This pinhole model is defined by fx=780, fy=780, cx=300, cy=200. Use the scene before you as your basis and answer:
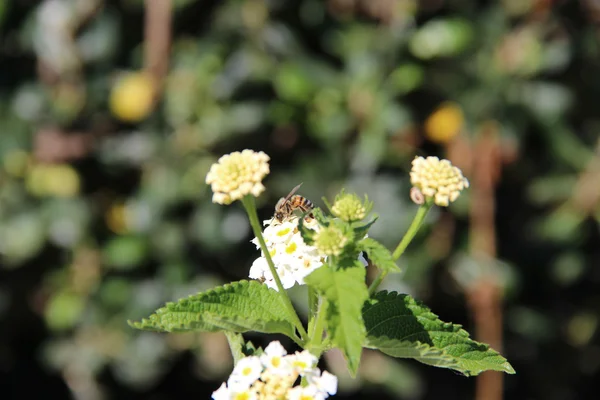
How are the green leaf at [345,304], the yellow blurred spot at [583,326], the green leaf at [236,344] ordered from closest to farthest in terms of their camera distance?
the green leaf at [345,304] < the green leaf at [236,344] < the yellow blurred spot at [583,326]

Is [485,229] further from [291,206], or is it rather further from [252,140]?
[291,206]

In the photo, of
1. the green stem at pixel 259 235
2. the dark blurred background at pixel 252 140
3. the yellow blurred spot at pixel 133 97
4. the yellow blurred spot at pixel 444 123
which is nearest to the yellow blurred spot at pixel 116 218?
the dark blurred background at pixel 252 140

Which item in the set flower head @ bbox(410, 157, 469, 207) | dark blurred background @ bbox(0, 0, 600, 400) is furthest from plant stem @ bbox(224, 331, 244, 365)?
dark blurred background @ bbox(0, 0, 600, 400)

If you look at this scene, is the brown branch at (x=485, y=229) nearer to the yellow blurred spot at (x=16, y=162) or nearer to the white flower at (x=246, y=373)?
the yellow blurred spot at (x=16, y=162)

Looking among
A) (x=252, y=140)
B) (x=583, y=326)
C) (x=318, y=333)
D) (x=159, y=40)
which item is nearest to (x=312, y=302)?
(x=318, y=333)

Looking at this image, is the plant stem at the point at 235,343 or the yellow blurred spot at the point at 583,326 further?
the yellow blurred spot at the point at 583,326

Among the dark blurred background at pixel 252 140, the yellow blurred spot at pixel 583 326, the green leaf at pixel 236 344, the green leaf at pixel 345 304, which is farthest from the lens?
the yellow blurred spot at pixel 583 326

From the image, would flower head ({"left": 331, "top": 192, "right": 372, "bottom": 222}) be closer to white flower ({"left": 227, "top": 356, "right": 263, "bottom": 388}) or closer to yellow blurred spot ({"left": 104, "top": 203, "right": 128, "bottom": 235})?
white flower ({"left": 227, "top": 356, "right": 263, "bottom": 388})
